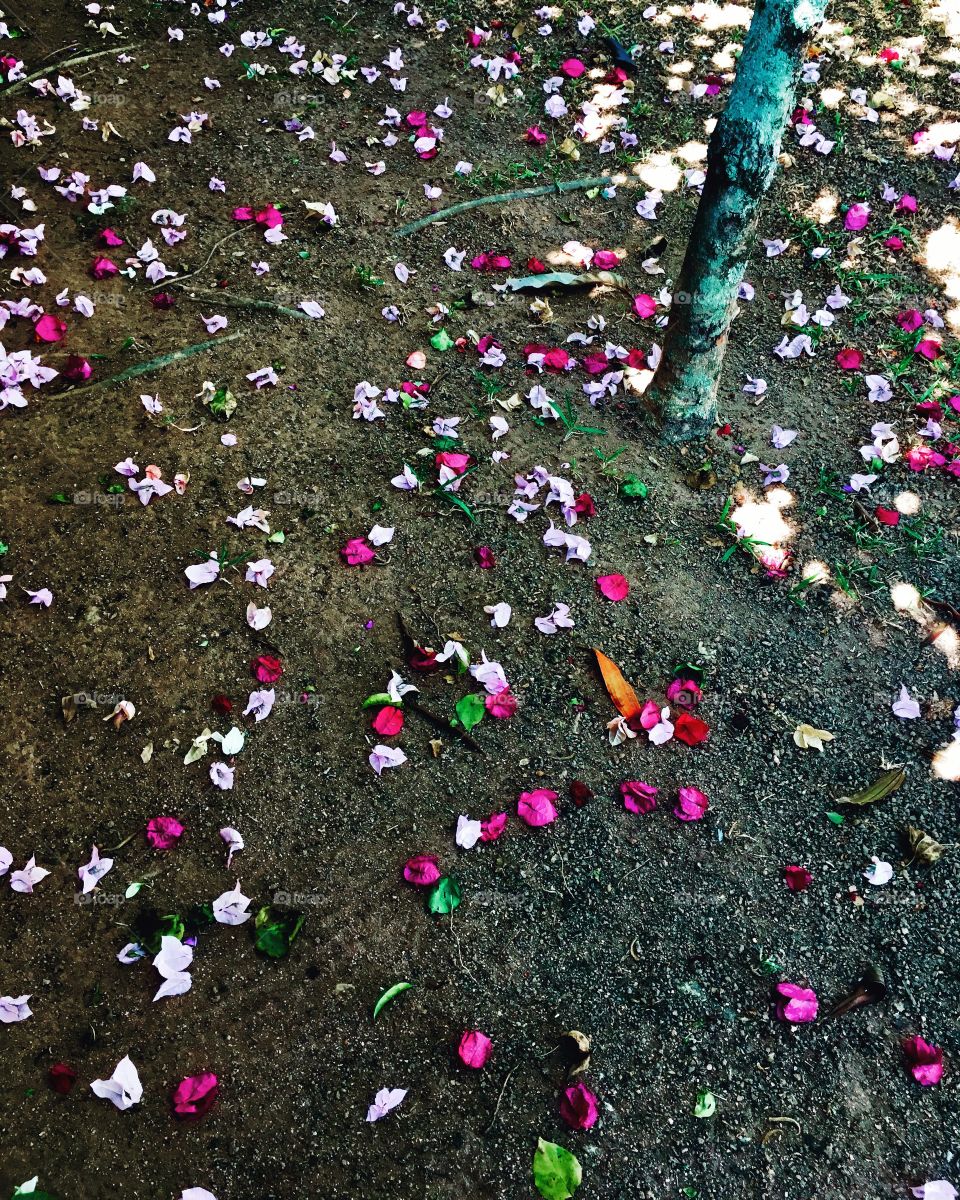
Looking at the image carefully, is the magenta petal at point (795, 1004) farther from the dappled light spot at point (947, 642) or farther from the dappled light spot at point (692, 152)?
the dappled light spot at point (692, 152)

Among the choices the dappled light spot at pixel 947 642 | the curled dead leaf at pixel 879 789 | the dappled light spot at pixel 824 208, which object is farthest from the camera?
the dappled light spot at pixel 824 208

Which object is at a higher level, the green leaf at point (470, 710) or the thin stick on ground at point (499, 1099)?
the green leaf at point (470, 710)

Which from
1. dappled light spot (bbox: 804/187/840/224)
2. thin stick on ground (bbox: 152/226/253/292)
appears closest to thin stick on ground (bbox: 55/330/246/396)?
thin stick on ground (bbox: 152/226/253/292)

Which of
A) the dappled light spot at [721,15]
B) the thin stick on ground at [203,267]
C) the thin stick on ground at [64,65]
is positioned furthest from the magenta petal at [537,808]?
the dappled light spot at [721,15]

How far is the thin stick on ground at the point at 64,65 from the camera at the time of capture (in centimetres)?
484

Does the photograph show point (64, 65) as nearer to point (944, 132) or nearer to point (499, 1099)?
point (944, 132)

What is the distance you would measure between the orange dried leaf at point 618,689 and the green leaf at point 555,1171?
4.02ft

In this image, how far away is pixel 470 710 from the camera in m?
2.76

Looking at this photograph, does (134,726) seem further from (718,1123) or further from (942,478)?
(942,478)

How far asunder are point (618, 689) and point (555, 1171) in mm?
1358

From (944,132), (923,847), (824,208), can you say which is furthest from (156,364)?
(944,132)

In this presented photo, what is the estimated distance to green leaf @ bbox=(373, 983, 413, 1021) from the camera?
2.26 metres

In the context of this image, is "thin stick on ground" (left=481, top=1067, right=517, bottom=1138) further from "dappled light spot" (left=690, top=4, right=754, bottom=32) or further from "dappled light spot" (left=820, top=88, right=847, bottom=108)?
"dappled light spot" (left=690, top=4, right=754, bottom=32)

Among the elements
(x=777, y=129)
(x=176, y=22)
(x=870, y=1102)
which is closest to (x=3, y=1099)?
(x=870, y=1102)
